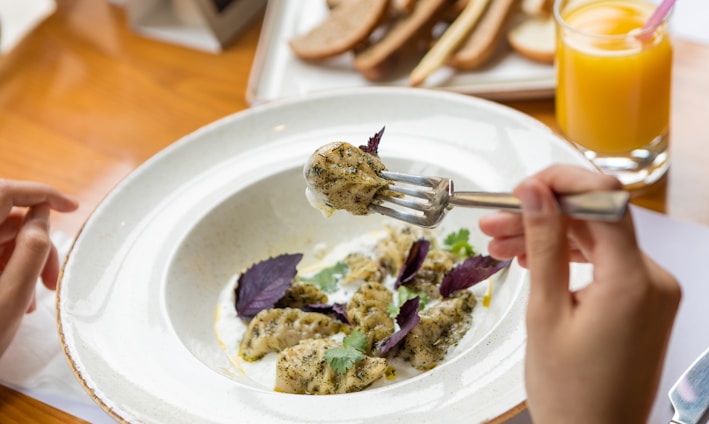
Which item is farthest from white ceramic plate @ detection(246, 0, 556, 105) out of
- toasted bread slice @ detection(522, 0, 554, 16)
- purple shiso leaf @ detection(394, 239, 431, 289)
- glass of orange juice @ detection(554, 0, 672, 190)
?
purple shiso leaf @ detection(394, 239, 431, 289)

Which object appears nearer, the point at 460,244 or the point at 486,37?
the point at 460,244

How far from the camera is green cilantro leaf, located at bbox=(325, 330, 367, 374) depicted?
1.27 metres

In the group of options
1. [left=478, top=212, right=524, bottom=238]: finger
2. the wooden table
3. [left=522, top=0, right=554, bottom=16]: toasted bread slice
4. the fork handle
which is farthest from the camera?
[left=522, top=0, right=554, bottom=16]: toasted bread slice

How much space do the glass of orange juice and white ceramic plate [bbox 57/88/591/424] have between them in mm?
149

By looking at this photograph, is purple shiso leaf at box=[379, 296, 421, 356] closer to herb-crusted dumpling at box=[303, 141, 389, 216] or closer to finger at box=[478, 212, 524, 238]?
herb-crusted dumpling at box=[303, 141, 389, 216]

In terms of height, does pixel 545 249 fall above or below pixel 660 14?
above

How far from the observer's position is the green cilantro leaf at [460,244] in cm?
154

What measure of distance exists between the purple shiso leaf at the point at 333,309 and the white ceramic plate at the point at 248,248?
0.54 ft

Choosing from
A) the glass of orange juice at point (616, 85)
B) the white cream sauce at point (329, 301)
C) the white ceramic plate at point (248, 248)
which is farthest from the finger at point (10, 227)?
the glass of orange juice at point (616, 85)

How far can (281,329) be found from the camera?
1.39 m

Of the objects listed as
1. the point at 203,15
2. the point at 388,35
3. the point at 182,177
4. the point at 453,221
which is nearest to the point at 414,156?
the point at 453,221

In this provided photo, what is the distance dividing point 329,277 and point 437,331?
0.29m

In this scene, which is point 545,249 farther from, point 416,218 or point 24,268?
point 24,268

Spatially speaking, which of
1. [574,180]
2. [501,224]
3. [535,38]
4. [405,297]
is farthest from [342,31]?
[574,180]
